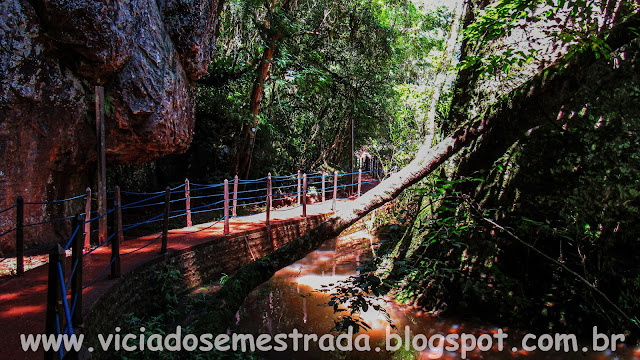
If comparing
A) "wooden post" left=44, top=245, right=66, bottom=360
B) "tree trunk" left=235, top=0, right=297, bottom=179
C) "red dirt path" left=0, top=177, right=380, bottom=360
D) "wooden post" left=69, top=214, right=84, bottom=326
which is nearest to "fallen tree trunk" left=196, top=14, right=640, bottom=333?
"wooden post" left=69, top=214, right=84, bottom=326

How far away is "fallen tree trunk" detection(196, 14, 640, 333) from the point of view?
3.39m

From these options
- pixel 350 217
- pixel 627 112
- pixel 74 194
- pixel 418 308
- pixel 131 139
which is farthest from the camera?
pixel 131 139

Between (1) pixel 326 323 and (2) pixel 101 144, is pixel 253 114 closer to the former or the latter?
(2) pixel 101 144

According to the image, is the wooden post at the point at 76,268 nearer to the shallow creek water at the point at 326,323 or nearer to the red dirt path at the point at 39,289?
the red dirt path at the point at 39,289

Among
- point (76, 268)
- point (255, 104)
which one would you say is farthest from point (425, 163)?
point (255, 104)

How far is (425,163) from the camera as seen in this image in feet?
14.5

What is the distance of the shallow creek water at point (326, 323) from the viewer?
455 cm

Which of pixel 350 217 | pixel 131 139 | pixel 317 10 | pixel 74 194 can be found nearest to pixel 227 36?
pixel 317 10

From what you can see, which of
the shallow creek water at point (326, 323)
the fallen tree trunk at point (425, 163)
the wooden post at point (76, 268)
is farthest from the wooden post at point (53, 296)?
the shallow creek water at point (326, 323)

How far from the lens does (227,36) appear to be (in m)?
12.3

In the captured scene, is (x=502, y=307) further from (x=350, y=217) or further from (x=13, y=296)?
(x=13, y=296)

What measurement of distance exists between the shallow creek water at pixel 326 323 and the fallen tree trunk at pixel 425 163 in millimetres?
1054

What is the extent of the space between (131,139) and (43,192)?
1771 millimetres

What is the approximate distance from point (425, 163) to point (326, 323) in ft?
8.99
